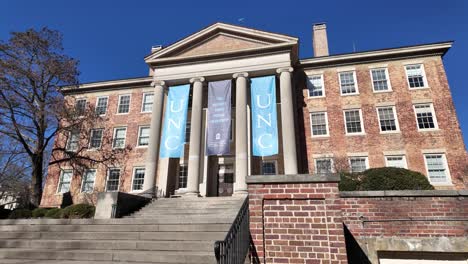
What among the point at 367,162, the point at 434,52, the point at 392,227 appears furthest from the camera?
the point at 434,52

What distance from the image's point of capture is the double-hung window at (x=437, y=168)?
53.9ft

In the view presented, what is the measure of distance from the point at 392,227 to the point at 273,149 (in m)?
8.97

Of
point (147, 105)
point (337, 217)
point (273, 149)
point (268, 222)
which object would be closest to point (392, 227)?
point (337, 217)

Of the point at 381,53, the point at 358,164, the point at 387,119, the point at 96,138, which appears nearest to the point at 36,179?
the point at 96,138

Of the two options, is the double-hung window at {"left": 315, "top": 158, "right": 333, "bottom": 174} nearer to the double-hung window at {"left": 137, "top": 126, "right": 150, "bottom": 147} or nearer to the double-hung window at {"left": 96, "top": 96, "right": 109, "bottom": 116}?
the double-hung window at {"left": 137, "top": 126, "right": 150, "bottom": 147}

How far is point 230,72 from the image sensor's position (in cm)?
1845

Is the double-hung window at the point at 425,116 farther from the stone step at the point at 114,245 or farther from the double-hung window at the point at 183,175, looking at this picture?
the stone step at the point at 114,245

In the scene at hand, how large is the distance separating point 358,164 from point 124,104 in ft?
62.5

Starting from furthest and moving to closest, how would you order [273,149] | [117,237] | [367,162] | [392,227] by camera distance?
[367,162] < [273,149] < [117,237] < [392,227]

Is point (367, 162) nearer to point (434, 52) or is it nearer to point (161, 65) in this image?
point (434, 52)

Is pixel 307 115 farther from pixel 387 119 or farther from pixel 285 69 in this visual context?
pixel 387 119

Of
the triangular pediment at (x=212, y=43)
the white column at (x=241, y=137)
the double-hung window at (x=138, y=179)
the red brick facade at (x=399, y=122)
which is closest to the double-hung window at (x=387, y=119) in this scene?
the red brick facade at (x=399, y=122)

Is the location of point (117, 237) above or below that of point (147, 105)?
below

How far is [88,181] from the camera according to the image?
71.5 feet
